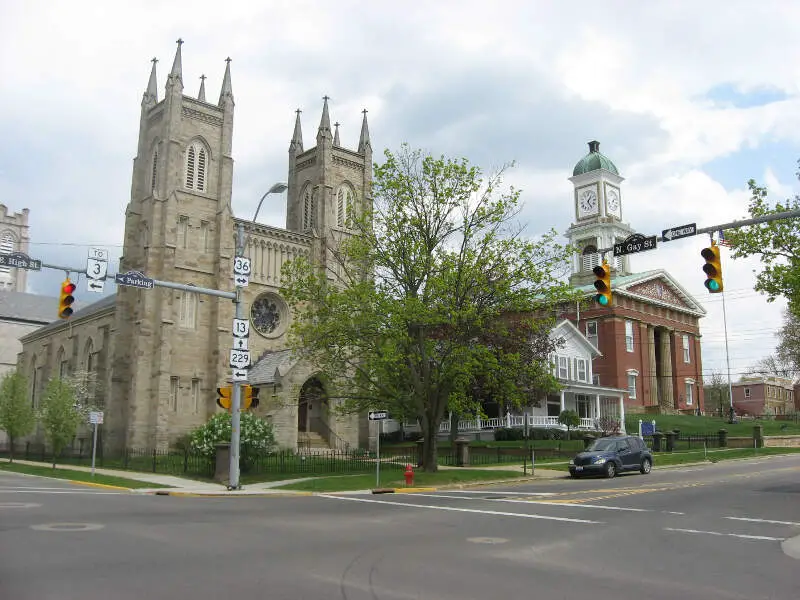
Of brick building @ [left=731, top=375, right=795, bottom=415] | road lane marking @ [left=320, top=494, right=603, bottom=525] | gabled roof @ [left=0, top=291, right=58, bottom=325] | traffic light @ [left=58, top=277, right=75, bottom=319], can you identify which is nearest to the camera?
road lane marking @ [left=320, top=494, right=603, bottom=525]

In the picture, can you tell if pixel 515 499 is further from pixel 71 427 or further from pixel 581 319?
pixel 581 319

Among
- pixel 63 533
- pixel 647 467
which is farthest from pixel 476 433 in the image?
pixel 63 533

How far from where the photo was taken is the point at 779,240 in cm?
2381

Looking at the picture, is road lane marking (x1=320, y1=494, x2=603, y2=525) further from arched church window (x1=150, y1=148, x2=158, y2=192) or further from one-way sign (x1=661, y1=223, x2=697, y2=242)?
arched church window (x1=150, y1=148, x2=158, y2=192)

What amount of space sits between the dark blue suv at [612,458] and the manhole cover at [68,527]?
18864mm

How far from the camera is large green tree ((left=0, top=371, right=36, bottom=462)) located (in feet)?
146

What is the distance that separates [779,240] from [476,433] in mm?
28578

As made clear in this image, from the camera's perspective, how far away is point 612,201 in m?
75.2

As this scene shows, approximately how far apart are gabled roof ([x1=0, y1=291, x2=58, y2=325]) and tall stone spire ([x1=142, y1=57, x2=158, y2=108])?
4274cm

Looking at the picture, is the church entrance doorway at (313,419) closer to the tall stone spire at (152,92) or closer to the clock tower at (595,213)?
the tall stone spire at (152,92)

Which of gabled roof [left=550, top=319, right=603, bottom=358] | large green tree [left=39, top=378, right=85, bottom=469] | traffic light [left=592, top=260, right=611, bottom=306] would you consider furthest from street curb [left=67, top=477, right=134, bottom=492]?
gabled roof [left=550, top=319, right=603, bottom=358]

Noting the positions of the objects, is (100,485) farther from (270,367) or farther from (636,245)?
(636,245)

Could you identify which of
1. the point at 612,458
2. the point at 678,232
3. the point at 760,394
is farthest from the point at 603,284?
the point at 760,394

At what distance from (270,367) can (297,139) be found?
72.5ft
